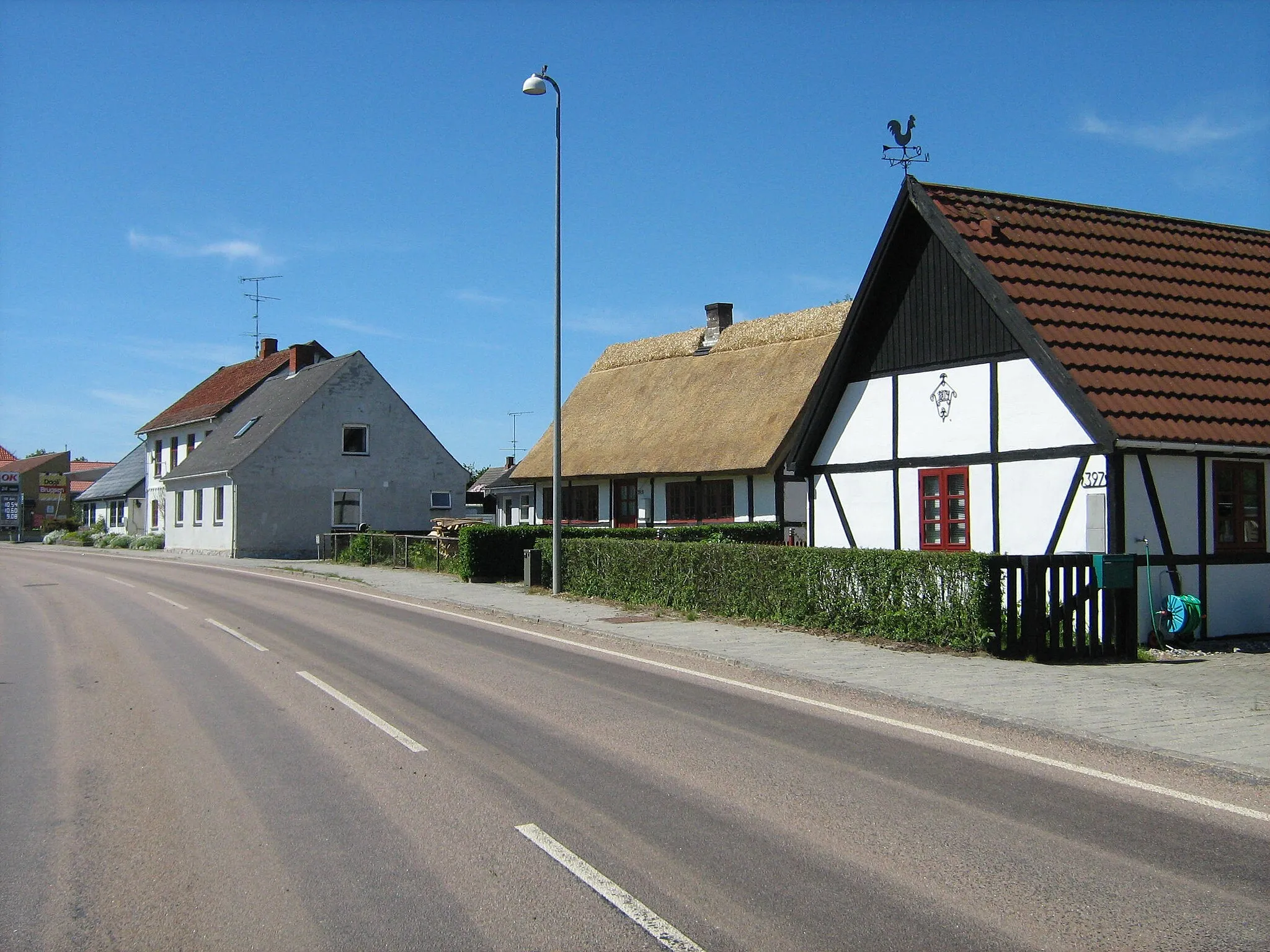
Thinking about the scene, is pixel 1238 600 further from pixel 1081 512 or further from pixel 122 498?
pixel 122 498

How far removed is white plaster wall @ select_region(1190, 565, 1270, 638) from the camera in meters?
14.5

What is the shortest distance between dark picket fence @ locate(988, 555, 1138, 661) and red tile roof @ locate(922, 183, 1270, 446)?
2336 millimetres

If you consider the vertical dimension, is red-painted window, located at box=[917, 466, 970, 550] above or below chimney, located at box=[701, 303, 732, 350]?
below

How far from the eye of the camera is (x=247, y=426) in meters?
46.7

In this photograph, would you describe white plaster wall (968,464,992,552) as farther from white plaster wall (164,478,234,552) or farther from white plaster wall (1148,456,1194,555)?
white plaster wall (164,478,234,552)

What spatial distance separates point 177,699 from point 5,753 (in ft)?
7.10

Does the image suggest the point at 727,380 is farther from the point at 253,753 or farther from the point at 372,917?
the point at 372,917

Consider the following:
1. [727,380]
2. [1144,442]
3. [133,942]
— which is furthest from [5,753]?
[727,380]

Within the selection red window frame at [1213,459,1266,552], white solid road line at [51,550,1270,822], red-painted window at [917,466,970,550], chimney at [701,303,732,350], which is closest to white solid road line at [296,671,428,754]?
white solid road line at [51,550,1270,822]

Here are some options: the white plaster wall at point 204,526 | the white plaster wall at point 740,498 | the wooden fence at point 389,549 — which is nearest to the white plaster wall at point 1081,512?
the white plaster wall at point 740,498

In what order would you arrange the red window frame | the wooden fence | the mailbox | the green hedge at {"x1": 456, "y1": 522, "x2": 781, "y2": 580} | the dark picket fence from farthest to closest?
the wooden fence → the green hedge at {"x1": 456, "y1": 522, "x2": 781, "y2": 580} → the red window frame → the mailbox → the dark picket fence

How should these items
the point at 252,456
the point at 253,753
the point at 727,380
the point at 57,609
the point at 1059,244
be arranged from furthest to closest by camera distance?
the point at 252,456 < the point at 727,380 < the point at 57,609 < the point at 1059,244 < the point at 253,753

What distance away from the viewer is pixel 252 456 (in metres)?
41.5

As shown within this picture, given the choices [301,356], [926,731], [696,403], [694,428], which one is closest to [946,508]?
[926,731]
